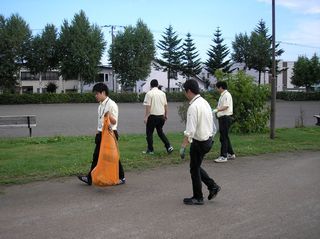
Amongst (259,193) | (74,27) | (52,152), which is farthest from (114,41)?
(259,193)

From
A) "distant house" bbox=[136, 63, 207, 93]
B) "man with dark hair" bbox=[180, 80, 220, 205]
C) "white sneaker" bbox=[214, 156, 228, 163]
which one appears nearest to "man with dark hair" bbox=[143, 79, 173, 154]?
"white sneaker" bbox=[214, 156, 228, 163]

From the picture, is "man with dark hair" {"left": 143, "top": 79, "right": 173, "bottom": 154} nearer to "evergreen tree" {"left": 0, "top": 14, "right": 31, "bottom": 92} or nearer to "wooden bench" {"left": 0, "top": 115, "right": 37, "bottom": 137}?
"wooden bench" {"left": 0, "top": 115, "right": 37, "bottom": 137}

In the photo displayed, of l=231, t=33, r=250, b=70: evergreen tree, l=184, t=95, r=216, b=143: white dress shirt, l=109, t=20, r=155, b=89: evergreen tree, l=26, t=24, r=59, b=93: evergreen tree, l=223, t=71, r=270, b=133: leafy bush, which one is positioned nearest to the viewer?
l=184, t=95, r=216, b=143: white dress shirt

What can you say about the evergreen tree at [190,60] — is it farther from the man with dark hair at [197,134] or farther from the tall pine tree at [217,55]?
the man with dark hair at [197,134]

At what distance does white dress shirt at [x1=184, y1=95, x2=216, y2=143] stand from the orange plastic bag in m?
1.74

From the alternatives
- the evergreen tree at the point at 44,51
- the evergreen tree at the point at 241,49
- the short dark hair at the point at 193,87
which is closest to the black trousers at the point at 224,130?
the short dark hair at the point at 193,87

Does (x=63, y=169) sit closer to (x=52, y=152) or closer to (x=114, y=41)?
(x=52, y=152)

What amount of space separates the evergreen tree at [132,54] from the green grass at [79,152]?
50.3 meters

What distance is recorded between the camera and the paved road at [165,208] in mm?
5234

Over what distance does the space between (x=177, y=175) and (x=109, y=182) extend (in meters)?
1.59

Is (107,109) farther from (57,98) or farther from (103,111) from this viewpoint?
(57,98)

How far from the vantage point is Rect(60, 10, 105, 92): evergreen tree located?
60.2 meters

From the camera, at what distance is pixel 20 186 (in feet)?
25.3

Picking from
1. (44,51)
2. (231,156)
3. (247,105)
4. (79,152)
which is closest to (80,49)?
(44,51)
